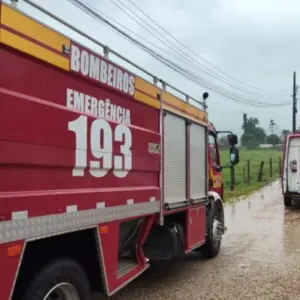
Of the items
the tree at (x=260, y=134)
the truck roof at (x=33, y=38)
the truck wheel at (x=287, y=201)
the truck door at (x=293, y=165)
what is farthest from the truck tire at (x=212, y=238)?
the tree at (x=260, y=134)

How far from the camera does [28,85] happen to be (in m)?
3.40

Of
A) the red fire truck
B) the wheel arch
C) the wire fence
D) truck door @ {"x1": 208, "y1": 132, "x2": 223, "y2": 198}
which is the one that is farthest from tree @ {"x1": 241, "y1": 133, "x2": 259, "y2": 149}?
the wheel arch

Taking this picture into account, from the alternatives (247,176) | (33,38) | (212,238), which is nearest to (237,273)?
(212,238)

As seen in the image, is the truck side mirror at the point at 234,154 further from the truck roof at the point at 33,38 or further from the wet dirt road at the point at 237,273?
the truck roof at the point at 33,38

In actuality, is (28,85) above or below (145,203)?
above

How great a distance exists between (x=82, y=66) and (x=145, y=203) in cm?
197

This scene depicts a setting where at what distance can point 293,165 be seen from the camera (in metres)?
16.7

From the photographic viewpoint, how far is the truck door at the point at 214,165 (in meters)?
8.39

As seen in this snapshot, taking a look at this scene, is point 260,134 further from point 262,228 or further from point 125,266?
point 125,266

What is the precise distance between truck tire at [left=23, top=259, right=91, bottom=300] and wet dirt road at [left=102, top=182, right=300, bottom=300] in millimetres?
2003

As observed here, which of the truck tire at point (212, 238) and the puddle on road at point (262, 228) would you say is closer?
the truck tire at point (212, 238)

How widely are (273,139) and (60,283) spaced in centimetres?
11583

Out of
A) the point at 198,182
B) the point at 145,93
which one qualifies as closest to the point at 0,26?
the point at 145,93

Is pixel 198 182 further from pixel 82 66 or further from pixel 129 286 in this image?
pixel 82 66
